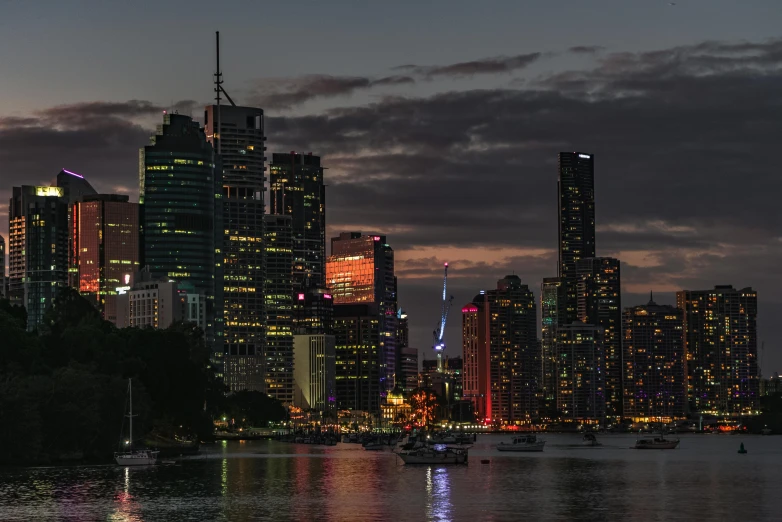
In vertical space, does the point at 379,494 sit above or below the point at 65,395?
below

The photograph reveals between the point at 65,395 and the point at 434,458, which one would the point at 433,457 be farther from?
the point at 65,395

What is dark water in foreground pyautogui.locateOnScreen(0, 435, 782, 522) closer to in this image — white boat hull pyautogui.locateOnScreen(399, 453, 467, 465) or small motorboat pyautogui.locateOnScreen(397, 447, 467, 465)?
white boat hull pyautogui.locateOnScreen(399, 453, 467, 465)

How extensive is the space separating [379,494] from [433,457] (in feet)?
200

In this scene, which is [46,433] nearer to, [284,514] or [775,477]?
[284,514]

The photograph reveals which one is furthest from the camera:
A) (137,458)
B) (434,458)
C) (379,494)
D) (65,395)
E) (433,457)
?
(433,457)

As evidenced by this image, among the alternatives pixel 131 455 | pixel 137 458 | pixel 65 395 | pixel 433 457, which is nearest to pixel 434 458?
pixel 433 457

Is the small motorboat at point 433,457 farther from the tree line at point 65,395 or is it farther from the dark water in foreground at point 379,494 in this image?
the tree line at point 65,395

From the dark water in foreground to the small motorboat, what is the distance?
7.46 m

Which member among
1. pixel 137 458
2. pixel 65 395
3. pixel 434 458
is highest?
pixel 65 395

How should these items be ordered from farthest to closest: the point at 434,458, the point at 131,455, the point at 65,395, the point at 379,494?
the point at 434,458
the point at 131,455
the point at 65,395
the point at 379,494

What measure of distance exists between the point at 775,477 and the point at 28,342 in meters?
104

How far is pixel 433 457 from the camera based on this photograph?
19500cm

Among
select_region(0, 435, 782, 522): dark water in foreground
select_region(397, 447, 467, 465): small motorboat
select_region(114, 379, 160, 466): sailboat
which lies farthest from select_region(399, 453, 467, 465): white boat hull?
select_region(114, 379, 160, 466): sailboat

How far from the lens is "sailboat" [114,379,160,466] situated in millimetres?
170250
